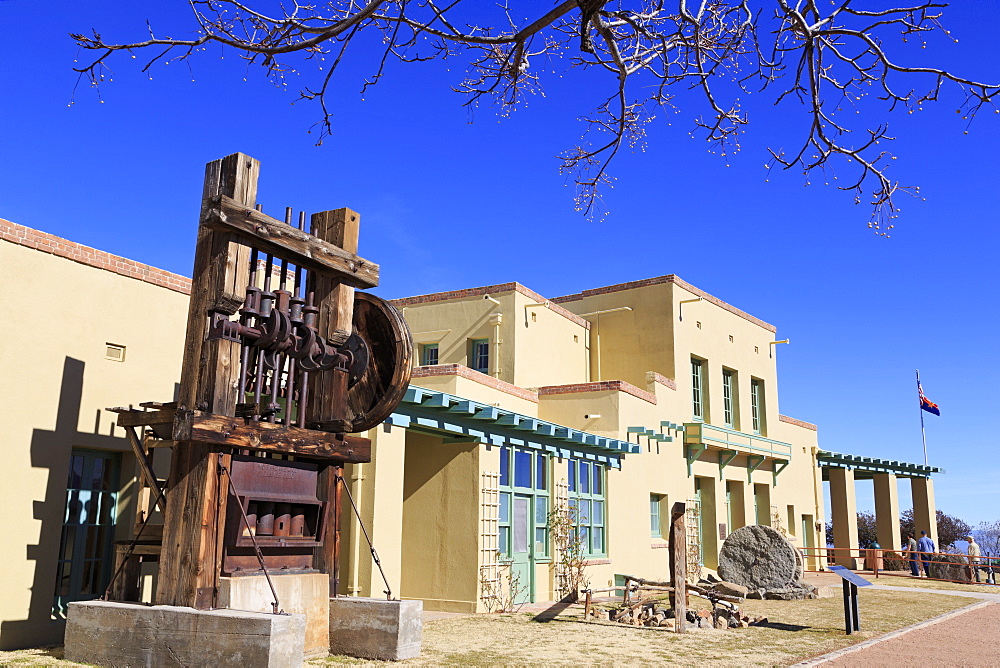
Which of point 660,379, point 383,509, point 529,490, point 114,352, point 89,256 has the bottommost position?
point 383,509

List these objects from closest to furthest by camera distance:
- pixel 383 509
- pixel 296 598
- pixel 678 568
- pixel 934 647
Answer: pixel 296 598, pixel 934 647, pixel 678 568, pixel 383 509

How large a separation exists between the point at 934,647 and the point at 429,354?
1347cm

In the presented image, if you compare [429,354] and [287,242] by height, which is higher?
[429,354]

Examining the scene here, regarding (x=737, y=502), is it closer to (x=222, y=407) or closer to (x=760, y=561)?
(x=760, y=561)

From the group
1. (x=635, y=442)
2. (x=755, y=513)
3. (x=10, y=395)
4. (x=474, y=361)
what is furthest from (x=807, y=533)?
(x=10, y=395)

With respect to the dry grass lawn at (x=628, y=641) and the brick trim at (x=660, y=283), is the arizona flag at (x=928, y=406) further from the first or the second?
the dry grass lawn at (x=628, y=641)

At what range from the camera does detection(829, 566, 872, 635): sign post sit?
37.6ft

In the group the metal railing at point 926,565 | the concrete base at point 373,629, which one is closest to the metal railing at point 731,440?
the metal railing at point 926,565

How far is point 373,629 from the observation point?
25.6ft

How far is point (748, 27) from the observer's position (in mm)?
5391

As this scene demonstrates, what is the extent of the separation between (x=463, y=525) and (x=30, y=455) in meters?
6.79

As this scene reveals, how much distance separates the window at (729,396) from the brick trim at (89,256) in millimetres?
17584

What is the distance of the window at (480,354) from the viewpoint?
803 inches

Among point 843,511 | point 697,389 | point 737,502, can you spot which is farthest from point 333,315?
point 843,511
